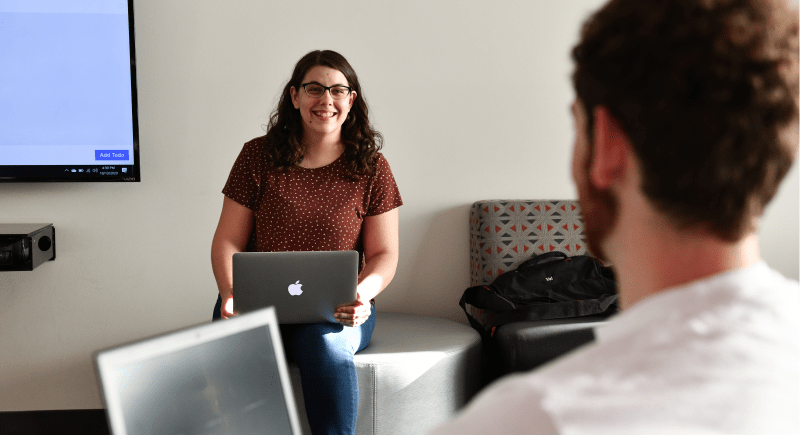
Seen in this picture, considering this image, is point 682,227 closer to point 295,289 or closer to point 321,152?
point 295,289

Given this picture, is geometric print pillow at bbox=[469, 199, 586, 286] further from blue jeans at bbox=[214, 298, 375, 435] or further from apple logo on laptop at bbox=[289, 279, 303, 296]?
apple logo on laptop at bbox=[289, 279, 303, 296]

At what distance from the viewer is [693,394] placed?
35 centimetres

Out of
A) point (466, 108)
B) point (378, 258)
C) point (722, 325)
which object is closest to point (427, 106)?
point (466, 108)

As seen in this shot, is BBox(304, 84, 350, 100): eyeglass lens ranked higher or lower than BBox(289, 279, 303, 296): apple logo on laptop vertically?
higher

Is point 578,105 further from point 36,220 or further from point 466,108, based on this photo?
point 36,220

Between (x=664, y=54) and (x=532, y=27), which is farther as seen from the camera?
(x=532, y=27)

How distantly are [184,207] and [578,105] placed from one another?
2.22m

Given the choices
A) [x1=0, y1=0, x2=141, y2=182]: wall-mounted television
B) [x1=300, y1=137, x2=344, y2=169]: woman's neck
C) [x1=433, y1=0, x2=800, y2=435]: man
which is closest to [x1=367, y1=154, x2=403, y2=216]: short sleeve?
[x1=300, y1=137, x2=344, y2=169]: woman's neck

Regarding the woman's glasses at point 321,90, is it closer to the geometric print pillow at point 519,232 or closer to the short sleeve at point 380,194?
the short sleeve at point 380,194

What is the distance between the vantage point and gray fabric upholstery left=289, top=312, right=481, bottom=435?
5.86 ft

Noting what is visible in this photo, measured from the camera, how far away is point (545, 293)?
2.25 metres

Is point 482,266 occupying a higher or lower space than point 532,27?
lower

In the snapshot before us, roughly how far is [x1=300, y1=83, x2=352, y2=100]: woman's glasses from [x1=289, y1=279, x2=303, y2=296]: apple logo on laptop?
2.13 feet

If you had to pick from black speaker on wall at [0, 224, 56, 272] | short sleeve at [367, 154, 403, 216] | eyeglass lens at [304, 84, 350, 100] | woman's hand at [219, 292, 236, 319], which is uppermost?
eyeglass lens at [304, 84, 350, 100]
